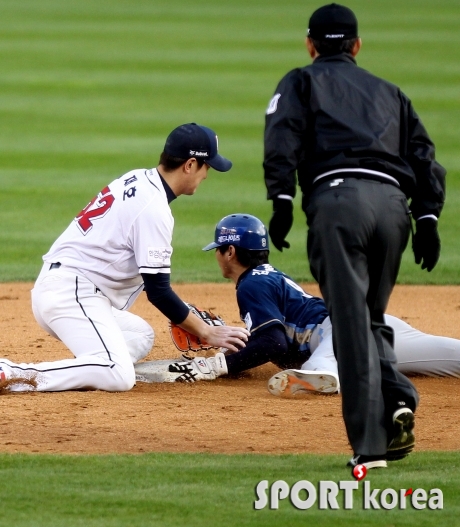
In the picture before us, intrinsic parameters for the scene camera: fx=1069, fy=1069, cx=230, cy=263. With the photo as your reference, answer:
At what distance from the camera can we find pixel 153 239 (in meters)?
5.50

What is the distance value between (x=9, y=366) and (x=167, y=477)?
1.73 metres

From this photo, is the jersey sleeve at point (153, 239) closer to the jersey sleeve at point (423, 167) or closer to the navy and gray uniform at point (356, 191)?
the navy and gray uniform at point (356, 191)

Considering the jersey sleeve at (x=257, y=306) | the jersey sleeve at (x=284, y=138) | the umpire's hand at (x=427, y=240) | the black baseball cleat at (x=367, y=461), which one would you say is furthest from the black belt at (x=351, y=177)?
the jersey sleeve at (x=257, y=306)

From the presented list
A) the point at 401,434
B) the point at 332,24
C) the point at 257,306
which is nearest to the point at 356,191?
the point at 332,24

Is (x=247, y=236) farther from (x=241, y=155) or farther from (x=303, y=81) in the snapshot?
(x=241, y=155)

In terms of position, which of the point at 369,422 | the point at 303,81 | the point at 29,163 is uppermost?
the point at 303,81

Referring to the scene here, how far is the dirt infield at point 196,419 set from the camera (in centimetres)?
474

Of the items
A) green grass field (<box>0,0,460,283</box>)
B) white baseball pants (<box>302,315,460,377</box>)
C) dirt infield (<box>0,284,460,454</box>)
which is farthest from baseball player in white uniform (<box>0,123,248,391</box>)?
green grass field (<box>0,0,460,283</box>)

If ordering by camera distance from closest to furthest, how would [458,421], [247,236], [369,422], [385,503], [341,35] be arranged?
[385,503], [369,422], [341,35], [458,421], [247,236]

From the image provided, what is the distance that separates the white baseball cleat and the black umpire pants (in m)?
1.48

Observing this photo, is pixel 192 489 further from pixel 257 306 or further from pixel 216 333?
pixel 257 306

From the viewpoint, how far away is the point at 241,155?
15359mm

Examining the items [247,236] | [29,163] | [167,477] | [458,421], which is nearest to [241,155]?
[29,163]

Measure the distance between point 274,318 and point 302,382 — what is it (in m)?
0.43
